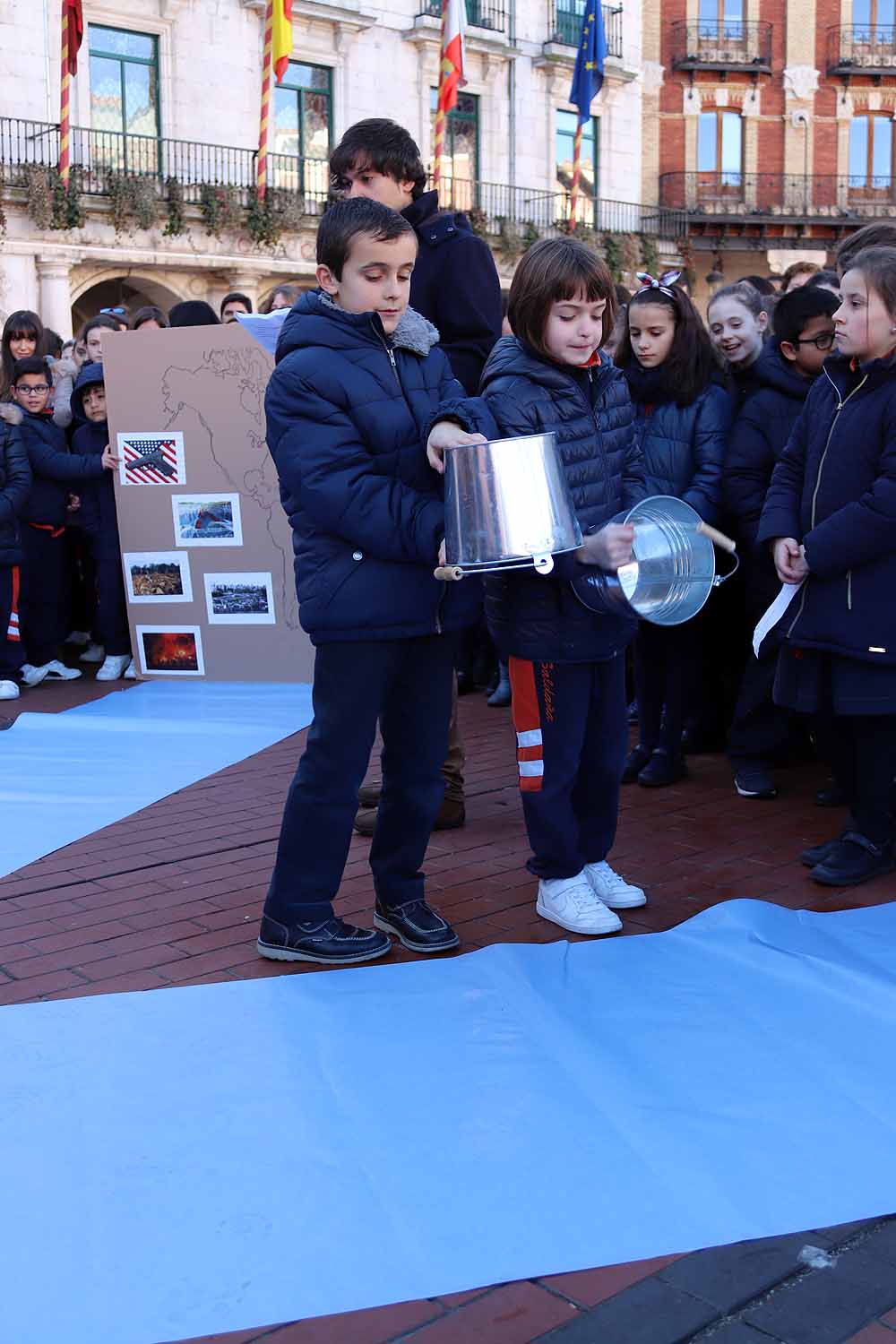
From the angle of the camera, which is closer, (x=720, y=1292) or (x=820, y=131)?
(x=720, y=1292)

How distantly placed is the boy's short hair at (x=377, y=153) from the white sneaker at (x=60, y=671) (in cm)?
435

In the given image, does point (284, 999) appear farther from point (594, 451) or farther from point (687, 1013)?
point (594, 451)

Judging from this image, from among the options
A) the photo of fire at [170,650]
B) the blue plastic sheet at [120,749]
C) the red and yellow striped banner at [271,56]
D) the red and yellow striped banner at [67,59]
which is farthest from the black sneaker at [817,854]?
the red and yellow striped banner at [67,59]

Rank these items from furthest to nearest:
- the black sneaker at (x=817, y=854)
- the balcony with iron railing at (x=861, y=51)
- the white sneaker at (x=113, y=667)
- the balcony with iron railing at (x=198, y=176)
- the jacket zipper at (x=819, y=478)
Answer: the balcony with iron railing at (x=861, y=51) < the balcony with iron railing at (x=198, y=176) < the white sneaker at (x=113, y=667) < the black sneaker at (x=817, y=854) < the jacket zipper at (x=819, y=478)

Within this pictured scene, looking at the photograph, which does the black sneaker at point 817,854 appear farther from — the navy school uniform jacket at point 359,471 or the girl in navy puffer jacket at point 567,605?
the navy school uniform jacket at point 359,471

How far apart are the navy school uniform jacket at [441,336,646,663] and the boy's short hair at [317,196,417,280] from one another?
0.48 meters

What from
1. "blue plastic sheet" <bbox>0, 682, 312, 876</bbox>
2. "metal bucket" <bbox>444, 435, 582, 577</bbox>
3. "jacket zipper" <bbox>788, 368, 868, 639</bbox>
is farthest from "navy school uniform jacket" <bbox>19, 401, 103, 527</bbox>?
"metal bucket" <bbox>444, 435, 582, 577</bbox>

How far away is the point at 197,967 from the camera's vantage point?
3459 millimetres

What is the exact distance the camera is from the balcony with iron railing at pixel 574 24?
89.7 ft

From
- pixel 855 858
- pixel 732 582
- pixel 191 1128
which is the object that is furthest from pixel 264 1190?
pixel 732 582

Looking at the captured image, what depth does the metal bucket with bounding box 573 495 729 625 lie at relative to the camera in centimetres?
332

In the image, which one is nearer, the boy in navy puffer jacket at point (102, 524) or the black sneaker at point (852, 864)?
the black sneaker at point (852, 864)

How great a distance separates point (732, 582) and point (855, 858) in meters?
1.56

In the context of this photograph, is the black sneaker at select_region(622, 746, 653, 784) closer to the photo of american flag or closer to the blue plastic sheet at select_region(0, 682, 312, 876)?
the blue plastic sheet at select_region(0, 682, 312, 876)
